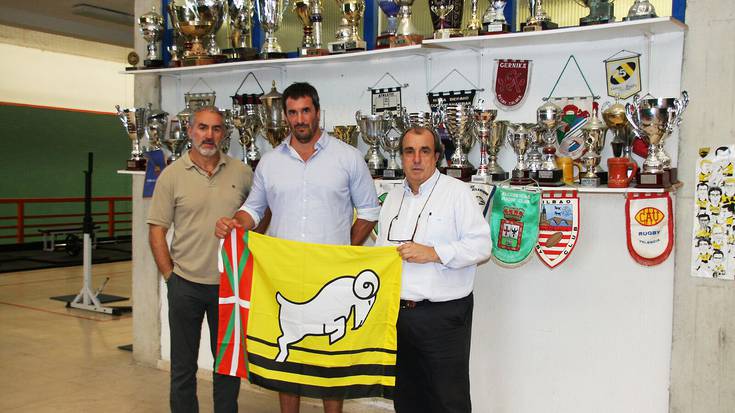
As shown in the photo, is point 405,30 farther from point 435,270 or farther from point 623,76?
point 435,270

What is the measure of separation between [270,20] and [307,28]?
10.4 inches

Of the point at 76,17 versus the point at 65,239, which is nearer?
the point at 76,17

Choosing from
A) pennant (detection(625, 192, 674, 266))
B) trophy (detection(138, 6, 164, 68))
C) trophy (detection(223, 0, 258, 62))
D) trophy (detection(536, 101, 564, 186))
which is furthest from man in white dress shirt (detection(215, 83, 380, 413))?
trophy (detection(138, 6, 164, 68))

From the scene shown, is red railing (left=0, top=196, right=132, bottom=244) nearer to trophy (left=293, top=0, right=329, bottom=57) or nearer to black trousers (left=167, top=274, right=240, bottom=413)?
trophy (left=293, top=0, right=329, bottom=57)

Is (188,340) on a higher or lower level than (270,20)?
lower

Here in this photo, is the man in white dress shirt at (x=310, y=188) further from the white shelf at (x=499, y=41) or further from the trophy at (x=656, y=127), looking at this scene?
the trophy at (x=656, y=127)

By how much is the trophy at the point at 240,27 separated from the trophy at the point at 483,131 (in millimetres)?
1634

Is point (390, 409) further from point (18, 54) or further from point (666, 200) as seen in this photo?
point (18, 54)

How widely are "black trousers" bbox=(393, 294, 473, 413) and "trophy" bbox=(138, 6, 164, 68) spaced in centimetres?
299

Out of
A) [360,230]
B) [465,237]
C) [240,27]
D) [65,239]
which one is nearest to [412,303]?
[465,237]

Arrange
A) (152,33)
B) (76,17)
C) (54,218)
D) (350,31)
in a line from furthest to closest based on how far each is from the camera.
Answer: (54,218), (76,17), (152,33), (350,31)

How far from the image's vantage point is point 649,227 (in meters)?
3.46

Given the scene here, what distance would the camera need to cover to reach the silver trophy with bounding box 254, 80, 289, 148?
176 inches

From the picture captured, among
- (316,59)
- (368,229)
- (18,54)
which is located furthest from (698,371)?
(18,54)
